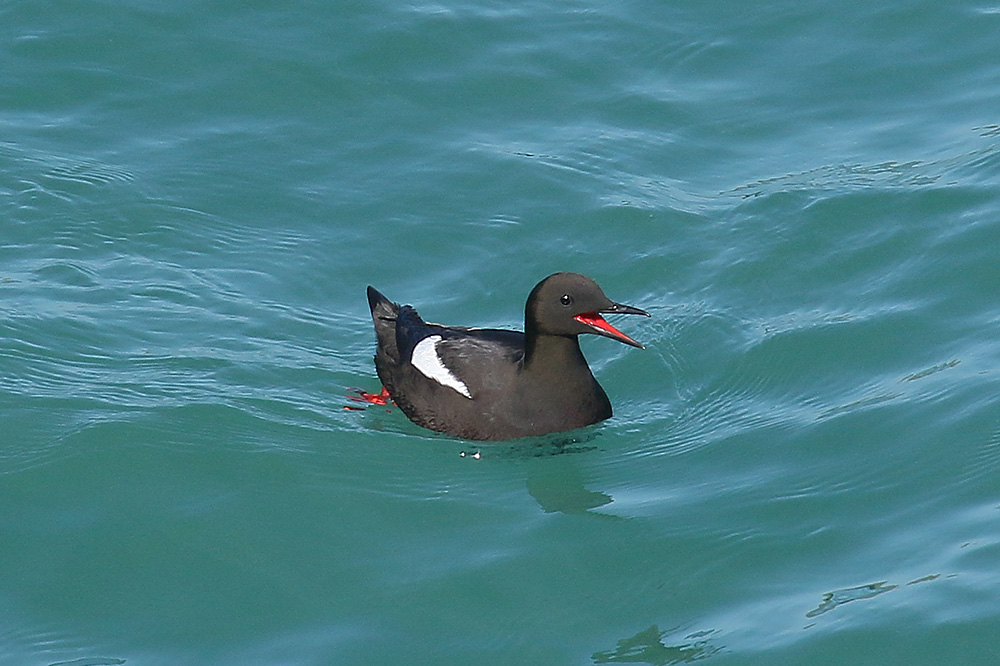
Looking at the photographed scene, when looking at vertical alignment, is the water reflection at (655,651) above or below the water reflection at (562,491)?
below

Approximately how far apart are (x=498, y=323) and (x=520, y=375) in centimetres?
134

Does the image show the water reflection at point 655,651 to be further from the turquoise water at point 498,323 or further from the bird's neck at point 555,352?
the bird's neck at point 555,352

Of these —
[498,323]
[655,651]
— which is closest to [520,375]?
[498,323]

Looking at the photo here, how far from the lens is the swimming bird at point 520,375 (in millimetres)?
8219

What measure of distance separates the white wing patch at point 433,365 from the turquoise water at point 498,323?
0.33 m

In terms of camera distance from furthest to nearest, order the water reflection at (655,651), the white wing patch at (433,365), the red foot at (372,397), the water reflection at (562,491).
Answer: the red foot at (372,397) → the white wing patch at (433,365) → the water reflection at (562,491) → the water reflection at (655,651)

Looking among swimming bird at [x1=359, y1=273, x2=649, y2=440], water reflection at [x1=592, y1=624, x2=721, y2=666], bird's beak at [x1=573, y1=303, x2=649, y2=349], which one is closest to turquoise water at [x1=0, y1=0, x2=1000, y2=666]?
water reflection at [x1=592, y1=624, x2=721, y2=666]

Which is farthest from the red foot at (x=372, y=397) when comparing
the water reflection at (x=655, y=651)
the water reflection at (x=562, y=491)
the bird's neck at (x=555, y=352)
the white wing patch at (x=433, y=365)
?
the water reflection at (x=655, y=651)

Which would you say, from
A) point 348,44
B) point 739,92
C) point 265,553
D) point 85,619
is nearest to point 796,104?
point 739,92

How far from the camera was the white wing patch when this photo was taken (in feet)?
28.0

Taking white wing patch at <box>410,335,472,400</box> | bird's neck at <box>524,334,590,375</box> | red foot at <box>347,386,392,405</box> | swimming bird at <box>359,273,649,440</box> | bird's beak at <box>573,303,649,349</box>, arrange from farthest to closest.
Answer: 1. red foot at <box>347,386,392,405</box>
2. white wing patch at <box>410,335,472,400</box>
3. bird's neck at <box>524,334,590,375</box>
4. swimming bird at <box>359,273,649,440</box>
5. bird's beak at <box>573,303,649,349</box>

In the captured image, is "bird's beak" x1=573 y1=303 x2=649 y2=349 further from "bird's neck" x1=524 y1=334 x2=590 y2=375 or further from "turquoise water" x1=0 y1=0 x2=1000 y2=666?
"turquoise water" x1=0 y1=0 x2=1000 y2=666

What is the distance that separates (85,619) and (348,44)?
6.96 m

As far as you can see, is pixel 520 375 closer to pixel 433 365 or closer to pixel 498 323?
pixel 433 365
